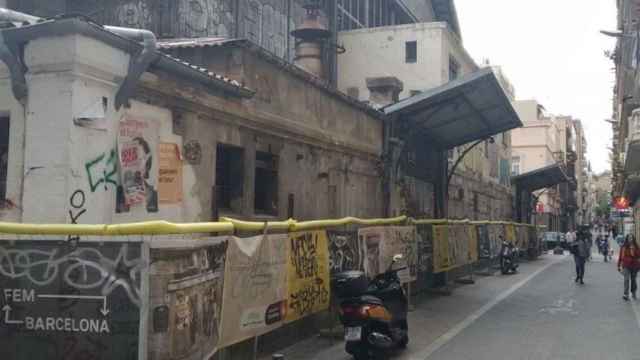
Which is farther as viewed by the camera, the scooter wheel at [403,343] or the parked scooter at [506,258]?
the parked scooter at [506,258]

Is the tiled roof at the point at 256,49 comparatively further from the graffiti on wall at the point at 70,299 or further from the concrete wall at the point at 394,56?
the concrete wall at the point at 394,56

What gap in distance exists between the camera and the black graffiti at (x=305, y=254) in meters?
9.22

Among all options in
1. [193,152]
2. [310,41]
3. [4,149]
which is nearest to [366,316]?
[193,152]

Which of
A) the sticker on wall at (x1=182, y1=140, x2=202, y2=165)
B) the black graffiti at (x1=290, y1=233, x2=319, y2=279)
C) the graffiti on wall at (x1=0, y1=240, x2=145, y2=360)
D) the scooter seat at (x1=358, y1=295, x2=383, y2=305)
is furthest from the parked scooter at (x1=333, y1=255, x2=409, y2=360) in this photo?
the graffiti on wall at (x1=0, y1=240, x2=145, y2=360)

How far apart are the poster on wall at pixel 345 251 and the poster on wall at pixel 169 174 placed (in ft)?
7.81

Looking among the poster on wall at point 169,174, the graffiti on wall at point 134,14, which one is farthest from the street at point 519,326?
the graffiti on wall at point 134,14

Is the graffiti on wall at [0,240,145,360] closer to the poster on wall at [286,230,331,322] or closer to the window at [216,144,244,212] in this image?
the poster on wall at [286,230,331,322]

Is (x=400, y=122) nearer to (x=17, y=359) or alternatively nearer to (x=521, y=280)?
(x=521, y=280)

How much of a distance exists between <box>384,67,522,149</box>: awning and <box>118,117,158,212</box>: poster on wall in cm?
904

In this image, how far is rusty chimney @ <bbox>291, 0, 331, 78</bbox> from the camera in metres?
20.5

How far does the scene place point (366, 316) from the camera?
28.8 ft

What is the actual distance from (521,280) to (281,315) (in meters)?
15.3

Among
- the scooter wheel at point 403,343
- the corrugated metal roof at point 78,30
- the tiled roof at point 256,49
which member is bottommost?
the scooter wheel at point 403,343

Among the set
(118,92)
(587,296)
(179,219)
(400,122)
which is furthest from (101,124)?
(587,296)
